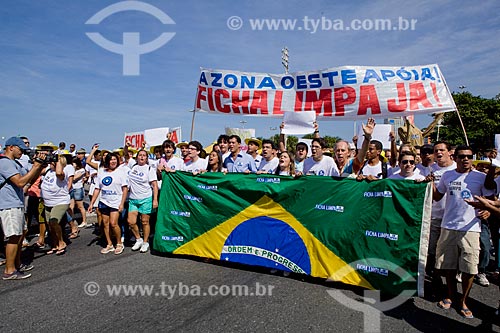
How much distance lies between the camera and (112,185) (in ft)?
19.6

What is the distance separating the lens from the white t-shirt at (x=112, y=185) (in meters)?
5.90

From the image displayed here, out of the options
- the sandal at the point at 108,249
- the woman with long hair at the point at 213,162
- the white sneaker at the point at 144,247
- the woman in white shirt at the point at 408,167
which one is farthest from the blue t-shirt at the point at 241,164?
the woman in white shirt at the point at 408,167

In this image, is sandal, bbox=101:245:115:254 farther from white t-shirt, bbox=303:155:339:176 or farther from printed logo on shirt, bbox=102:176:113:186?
white t-shirt, bbox=303:155:339:176

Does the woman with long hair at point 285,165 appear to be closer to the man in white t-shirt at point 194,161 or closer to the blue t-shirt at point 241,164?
the blue t-shirt at point 241,164

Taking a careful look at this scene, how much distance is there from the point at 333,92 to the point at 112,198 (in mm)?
4796

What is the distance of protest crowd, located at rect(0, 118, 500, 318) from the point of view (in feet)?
12.1

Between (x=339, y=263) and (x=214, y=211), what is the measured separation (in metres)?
2.08

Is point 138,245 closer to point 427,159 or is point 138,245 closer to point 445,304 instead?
point 445,304

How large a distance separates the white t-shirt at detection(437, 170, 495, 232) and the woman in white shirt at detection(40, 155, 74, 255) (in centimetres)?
609

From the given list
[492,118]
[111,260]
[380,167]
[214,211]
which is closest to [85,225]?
[111,260]

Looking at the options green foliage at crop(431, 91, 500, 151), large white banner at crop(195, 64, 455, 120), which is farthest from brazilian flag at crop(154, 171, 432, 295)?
green foliage at crop(431, 91, 500, 151)

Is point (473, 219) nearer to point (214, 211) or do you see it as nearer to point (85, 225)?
point (214, 211)

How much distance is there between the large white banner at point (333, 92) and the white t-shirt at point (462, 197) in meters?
2.68

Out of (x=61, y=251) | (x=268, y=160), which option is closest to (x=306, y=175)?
(x=268, y=160)
